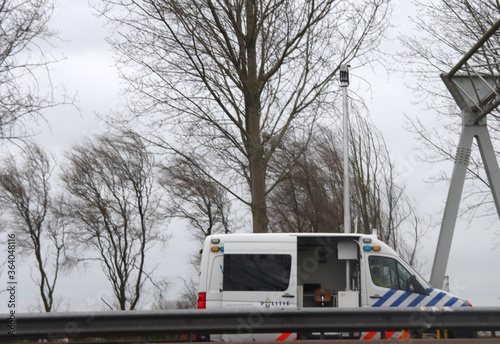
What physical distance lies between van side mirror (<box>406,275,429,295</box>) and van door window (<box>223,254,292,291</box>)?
2.41 metres

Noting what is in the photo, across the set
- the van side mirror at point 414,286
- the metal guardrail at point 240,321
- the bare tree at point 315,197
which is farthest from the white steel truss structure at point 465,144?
the bare tree at point 315,197

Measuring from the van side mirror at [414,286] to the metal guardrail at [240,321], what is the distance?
4.62 m

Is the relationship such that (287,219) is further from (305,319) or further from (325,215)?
(305,319)

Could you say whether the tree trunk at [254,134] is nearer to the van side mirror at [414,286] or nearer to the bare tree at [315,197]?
the van side mirror at [414,286]

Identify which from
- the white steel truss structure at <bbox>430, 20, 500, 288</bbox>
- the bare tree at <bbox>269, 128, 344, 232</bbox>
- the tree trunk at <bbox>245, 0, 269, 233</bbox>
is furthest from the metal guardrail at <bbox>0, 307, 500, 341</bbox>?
the bare tree at <bbox>269, 128, 344, 232</bbox>

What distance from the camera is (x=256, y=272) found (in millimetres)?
16031

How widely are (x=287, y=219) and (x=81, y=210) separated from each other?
10350mm

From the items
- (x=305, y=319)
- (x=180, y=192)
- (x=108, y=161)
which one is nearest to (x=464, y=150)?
(x=305, y=319)

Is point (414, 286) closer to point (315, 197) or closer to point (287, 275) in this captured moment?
point (287, 275)

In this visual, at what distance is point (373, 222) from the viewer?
37.7 metres

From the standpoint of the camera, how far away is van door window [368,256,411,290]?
16.2m

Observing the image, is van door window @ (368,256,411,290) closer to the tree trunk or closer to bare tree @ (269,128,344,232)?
the tree trunk

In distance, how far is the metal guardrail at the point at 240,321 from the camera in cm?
1102

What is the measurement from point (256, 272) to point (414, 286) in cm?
312
